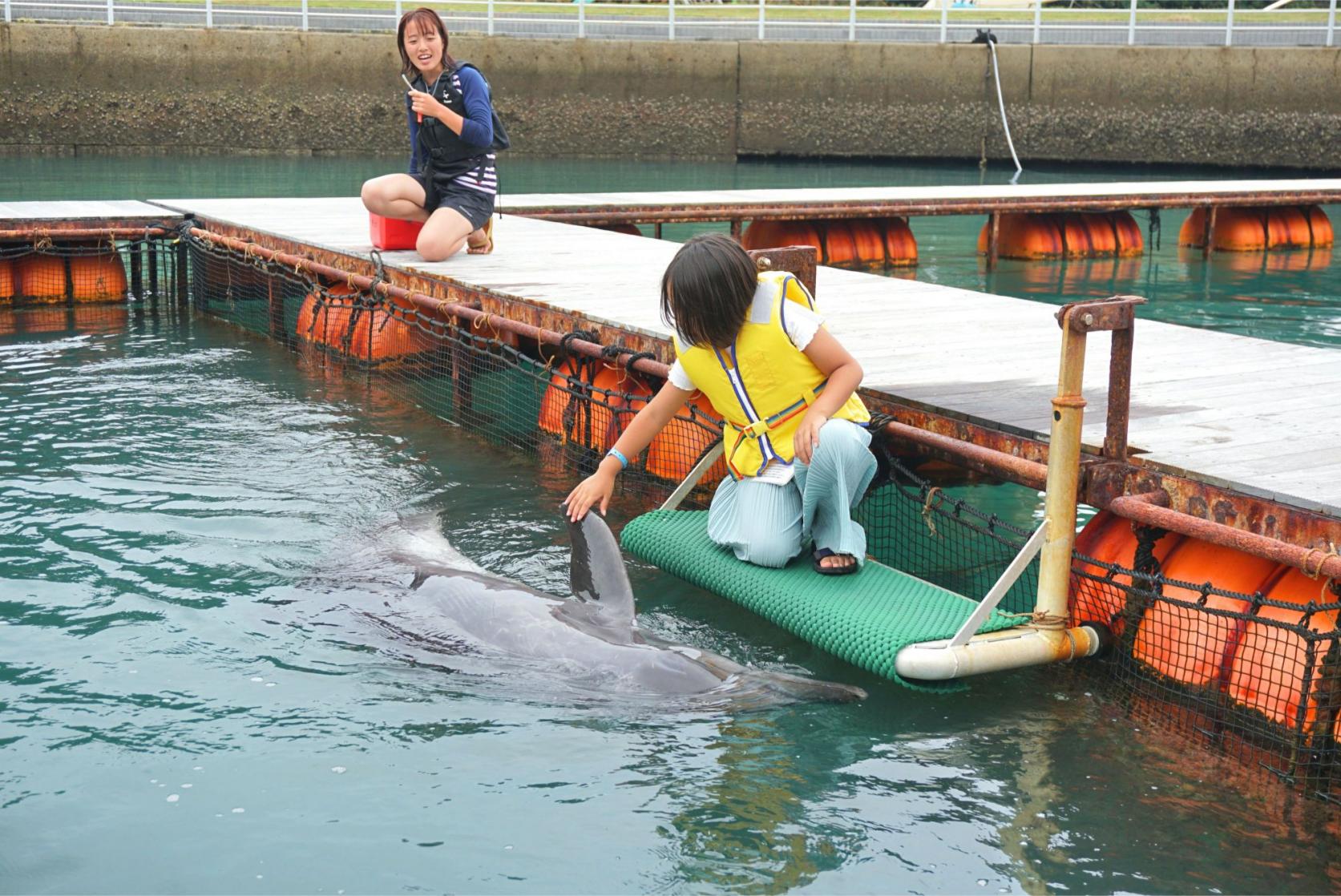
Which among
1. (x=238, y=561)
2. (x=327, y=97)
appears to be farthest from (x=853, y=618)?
(x=327, y=97)

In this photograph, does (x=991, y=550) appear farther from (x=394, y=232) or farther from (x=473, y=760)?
(x=394, y=232)

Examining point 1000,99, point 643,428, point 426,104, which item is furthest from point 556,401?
point 1000,99

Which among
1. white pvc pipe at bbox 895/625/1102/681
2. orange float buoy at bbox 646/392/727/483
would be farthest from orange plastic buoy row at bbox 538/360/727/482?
white pvc pipe at bbox 895/625/1102/681

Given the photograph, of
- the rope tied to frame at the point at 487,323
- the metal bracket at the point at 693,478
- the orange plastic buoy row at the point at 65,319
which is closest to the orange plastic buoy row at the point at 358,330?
the rope tied to frame at the point at 487,323

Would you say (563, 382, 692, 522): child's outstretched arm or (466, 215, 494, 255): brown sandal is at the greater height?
(466, 215, 494, 255): brown sandal

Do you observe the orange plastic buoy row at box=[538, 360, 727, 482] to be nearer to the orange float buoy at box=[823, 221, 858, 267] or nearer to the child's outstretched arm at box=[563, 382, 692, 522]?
the child's outstretched arm at box=[563, 382, 692, 522]

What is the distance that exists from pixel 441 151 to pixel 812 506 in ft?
17.0

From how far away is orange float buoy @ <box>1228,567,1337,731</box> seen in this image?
4.32 meters

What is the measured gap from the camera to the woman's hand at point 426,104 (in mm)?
8805

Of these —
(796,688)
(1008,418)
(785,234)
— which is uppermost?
(785,234)

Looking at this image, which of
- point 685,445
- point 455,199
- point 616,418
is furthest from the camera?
point 455,199

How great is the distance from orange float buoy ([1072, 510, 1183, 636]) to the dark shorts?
551cm

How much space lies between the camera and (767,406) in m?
5.14

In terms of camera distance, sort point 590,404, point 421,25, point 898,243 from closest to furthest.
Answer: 1. point 590,404
2. point 421,25
3. point 898,243
